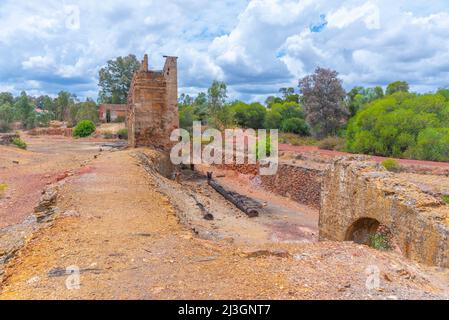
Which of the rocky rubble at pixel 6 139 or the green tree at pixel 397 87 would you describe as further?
the green tree at pixel 397 87

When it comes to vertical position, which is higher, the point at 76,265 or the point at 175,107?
the point at 175,107

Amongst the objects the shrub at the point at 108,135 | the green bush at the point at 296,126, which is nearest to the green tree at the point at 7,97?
the shrub at the point at 108,135

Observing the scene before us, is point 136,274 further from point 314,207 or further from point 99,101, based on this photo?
point 99,101

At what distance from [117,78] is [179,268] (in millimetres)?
56489

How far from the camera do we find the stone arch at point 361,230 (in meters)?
8.45

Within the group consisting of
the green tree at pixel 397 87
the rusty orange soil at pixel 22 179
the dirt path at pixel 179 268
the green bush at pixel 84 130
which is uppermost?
the green tree at pixel 397 87

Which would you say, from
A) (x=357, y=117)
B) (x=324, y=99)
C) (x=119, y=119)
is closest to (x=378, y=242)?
(x=357, y=117)

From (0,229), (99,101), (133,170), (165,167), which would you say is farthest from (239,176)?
(99,101)

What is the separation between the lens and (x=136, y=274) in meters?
4.07

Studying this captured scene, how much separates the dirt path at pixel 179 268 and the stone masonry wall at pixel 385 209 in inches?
49.9

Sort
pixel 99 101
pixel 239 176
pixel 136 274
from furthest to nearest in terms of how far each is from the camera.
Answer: pixel 99 101, pixel 239 176, pixel 136 274

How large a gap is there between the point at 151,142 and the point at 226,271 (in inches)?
559

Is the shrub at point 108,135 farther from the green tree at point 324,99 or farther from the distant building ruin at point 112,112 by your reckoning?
the green tree at point 324,99

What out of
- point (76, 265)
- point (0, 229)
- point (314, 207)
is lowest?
point (314, 207)
